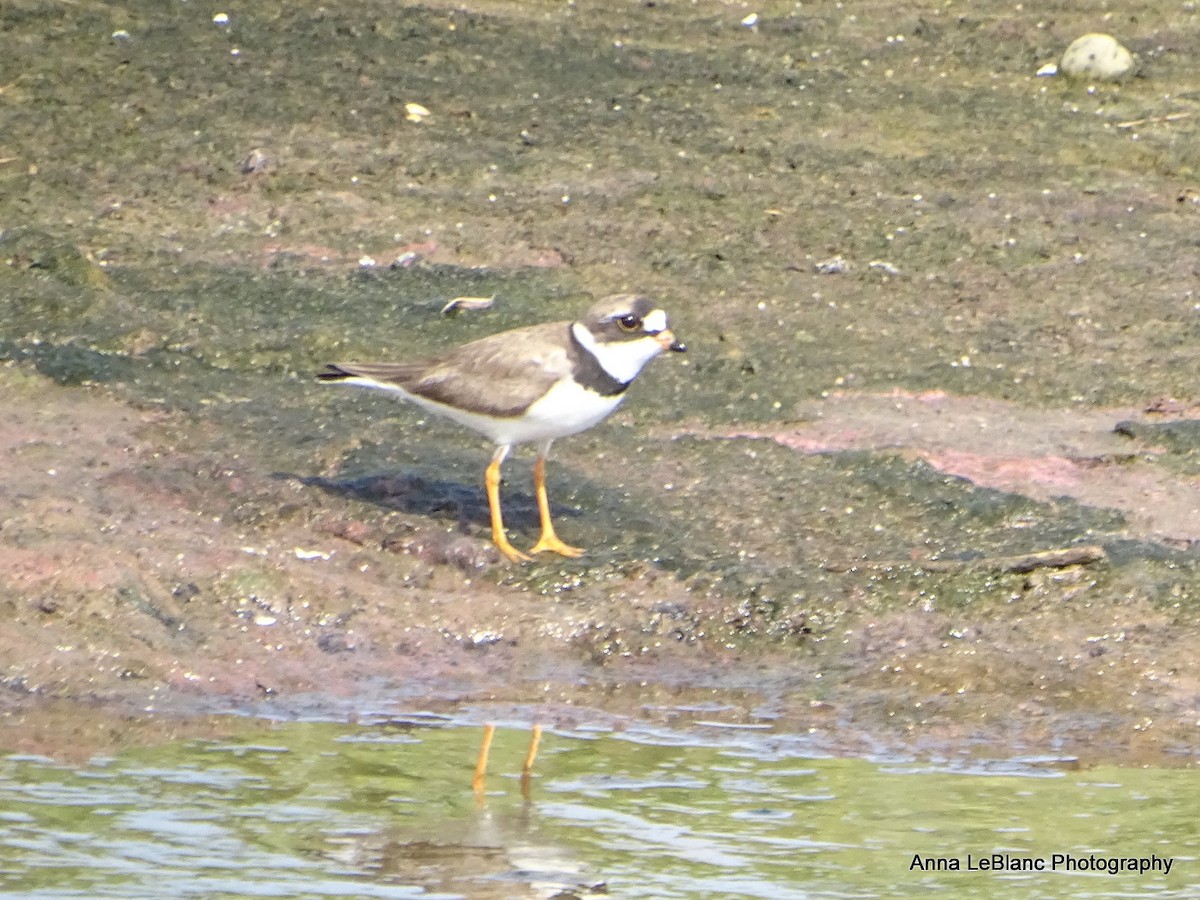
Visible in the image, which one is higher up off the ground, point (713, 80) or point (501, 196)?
point (713, 80)

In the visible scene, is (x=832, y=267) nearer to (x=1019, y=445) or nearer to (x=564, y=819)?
(x=1019, y=445)

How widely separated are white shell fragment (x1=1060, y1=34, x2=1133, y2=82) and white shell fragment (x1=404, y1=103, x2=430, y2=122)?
4.71 meters

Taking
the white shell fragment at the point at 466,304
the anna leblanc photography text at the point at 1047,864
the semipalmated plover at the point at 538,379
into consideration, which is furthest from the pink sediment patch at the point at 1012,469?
the anna leblanc photography text at the point at 1047,864

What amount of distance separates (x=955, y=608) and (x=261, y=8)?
8261mm

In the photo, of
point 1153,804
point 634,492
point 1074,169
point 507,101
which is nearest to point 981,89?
point 1074,169

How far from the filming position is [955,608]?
7449 mm

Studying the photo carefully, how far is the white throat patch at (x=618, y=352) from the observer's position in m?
7.95

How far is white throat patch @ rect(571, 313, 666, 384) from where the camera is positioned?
7945mm

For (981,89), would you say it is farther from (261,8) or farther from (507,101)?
(261,8)

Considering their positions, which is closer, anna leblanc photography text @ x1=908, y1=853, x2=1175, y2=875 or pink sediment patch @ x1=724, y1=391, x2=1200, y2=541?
anna leblanc photography text @ x1=908, y1=853, x2=1175, y2=875

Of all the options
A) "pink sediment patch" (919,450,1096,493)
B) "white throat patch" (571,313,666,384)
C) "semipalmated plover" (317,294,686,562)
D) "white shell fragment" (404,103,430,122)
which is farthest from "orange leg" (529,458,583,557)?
"white shell fragment" (404,103,430,122)

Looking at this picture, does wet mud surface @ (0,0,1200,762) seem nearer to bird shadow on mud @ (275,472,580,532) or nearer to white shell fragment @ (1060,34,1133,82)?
bird shadow on mud @ (275,472,580,532)

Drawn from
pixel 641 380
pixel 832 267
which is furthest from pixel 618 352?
pixel 832 267

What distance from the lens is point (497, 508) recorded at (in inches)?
314
